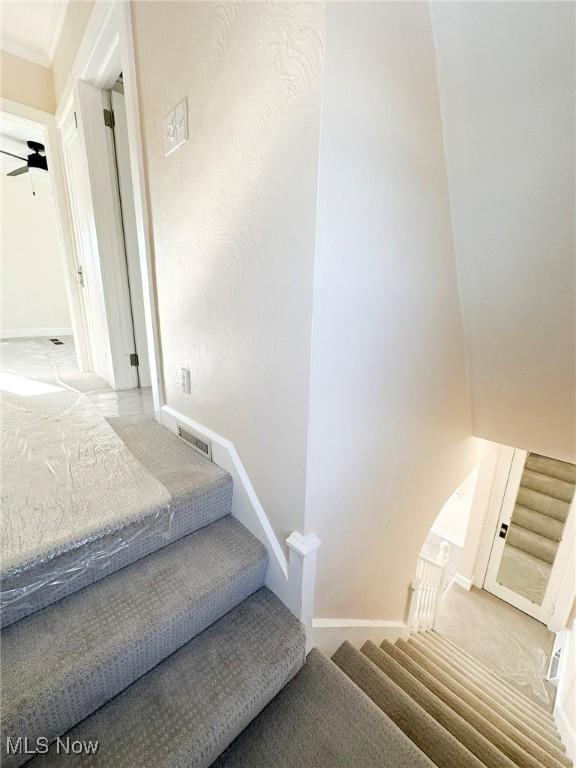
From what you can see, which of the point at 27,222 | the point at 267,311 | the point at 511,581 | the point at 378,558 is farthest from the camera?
the point at 27,222

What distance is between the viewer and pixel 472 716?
1.68 meters

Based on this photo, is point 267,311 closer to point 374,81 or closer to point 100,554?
point 374,81

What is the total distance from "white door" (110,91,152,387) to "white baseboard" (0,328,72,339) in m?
3.21

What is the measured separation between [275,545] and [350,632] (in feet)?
2.45

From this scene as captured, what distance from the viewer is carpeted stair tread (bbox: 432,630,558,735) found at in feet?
7.97

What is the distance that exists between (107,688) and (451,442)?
191cm

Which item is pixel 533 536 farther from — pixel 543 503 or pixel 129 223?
pixel 129 223

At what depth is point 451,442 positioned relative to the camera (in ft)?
6.35

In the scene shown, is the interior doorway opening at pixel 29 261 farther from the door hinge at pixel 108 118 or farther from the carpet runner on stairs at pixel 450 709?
the carpet runner on stairs at pixel 450 709

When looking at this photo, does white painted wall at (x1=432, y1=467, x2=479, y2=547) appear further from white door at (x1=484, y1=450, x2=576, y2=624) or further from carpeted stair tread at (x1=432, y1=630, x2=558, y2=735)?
carpeted stair tread at (x1=432, y1=630, x2=558, y2=735)

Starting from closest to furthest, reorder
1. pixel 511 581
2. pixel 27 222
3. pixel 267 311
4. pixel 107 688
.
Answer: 1. pixel 107 688
2. pixel 267 311
3. pixel 511 581
4. pixel 27 222

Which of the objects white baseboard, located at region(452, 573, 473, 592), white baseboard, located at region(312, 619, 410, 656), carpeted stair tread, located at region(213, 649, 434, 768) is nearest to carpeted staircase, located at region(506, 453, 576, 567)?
white baseboard, located at region(452, 573, 473, 592)

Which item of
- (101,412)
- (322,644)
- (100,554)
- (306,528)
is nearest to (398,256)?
(306,528)

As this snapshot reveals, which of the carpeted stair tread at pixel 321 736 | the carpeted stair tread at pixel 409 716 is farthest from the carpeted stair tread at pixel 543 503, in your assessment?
the carpeted stair tread at pixel 321 736
